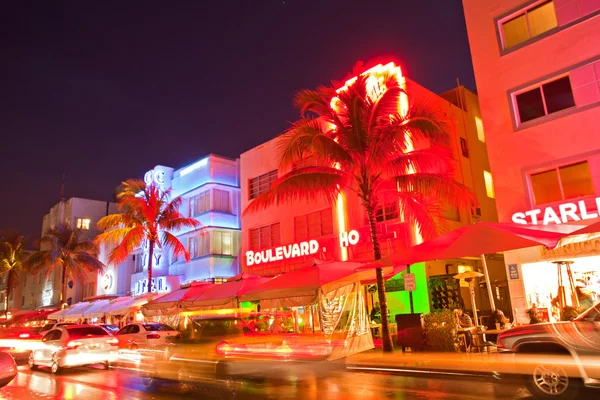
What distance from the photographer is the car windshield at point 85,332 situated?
15031 millimetres

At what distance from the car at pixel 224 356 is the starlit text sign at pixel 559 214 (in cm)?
873

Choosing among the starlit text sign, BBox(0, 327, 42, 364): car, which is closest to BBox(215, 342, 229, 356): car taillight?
the starlit text sign

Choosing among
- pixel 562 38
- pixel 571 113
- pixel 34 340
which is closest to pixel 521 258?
pixel 571 113

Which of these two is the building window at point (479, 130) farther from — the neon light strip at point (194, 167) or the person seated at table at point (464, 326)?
the neon light strip at point (194, 167)

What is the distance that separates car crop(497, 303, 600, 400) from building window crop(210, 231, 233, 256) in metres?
24.1

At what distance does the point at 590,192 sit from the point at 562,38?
5.28 m

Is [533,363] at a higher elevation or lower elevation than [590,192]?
lower

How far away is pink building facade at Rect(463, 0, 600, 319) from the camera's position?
48.3 ft

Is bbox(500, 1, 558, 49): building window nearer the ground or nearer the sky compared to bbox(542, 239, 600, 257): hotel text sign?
nearer the sky

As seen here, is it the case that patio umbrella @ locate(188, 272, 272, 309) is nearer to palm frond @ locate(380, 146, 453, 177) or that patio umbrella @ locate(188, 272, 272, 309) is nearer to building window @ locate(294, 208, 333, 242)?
building window @ locate(294, 208, 333, 242)

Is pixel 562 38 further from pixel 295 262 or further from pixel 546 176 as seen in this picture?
pixel 295 262

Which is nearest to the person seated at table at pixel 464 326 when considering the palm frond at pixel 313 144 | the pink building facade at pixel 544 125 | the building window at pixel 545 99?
the pink building facade at pixel 544 125

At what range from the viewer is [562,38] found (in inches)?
622

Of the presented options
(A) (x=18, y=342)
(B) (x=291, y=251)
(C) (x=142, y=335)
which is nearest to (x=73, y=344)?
Answer: (C) (x=142, y=335)
